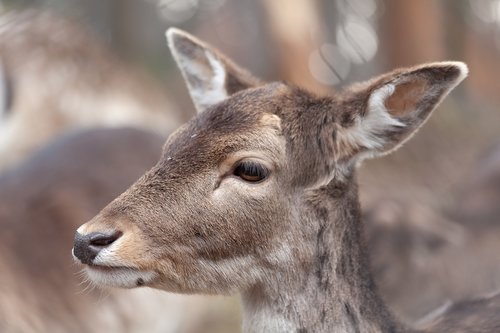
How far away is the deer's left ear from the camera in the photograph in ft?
12.0

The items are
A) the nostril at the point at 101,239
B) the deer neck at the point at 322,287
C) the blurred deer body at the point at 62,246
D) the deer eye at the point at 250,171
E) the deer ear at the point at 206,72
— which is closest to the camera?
the nostril at the point at 101,239

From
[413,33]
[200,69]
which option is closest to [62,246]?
[200,69]

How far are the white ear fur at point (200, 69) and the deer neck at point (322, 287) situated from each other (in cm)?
92

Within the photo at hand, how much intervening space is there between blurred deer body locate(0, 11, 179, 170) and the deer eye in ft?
18.5

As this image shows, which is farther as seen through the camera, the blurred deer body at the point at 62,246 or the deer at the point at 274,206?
the blurred deer body at the point at 62,246

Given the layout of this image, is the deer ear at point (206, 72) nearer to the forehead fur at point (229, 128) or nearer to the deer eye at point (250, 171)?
the forehead fur at point (229, 128)

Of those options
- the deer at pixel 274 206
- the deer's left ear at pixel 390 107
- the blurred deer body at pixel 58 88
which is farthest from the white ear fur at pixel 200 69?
the blurred deer body at pixel 58 88

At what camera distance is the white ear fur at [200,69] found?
446 centimetres

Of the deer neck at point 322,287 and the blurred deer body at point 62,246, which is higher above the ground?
the blurred deer body at point 62,246

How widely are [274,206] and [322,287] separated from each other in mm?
406

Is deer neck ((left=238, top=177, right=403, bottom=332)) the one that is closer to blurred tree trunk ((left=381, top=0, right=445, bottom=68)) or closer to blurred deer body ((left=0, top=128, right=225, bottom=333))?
blurred deer body ((left=0, top=128, right=225, bottom=333))

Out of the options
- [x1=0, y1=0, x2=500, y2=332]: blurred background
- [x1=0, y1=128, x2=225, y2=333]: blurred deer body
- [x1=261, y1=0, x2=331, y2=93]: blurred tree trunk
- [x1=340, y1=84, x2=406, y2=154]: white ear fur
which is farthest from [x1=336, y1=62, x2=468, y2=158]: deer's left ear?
[x1=261, y1=0, x2=331, y2=93]: blurred tree trunk

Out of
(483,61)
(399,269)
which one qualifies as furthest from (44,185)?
(483,61)

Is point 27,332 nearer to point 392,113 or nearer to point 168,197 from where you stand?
point 168,197
